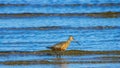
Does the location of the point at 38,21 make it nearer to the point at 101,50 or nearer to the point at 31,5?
the point at 31,5

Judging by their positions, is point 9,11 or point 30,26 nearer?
point 30,26

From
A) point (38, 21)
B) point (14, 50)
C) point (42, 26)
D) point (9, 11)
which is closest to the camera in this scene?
point (14, 50)

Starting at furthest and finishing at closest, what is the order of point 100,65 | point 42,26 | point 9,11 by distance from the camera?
point 9,11 < point 42,26 < point 100,65

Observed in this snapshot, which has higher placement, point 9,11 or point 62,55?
point 9,11

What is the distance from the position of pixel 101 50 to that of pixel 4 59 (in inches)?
89.2

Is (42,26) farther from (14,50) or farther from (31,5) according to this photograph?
(31,5)

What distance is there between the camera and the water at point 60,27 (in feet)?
48.3

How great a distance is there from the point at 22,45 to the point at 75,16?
17.8 ft

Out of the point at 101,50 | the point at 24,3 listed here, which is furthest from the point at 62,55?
the point at 24,3

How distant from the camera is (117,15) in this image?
21750mm

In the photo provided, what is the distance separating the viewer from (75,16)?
2150cm

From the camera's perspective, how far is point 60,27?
1889 cm

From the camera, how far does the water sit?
14734 millimetres

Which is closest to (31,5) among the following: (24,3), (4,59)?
(24,3)
